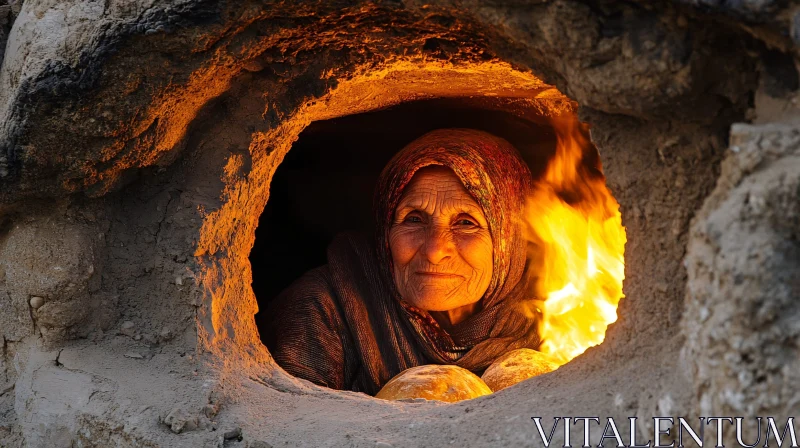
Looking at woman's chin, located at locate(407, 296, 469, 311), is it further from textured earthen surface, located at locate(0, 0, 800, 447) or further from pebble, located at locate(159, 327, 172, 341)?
pebble, located at locate(159, 327, 172, 341)

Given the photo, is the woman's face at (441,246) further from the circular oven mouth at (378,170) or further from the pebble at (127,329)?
the pebble at (127,329)

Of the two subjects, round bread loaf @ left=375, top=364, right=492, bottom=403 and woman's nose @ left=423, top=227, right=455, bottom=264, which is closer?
round bread loaf @ left=375, top=364, right=492, bottom=403

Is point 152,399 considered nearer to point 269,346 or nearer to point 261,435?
point 261,435

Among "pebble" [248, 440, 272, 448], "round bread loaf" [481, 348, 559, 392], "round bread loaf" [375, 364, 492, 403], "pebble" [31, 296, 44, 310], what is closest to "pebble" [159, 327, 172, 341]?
"pebble" [31, 296, 44, 310]

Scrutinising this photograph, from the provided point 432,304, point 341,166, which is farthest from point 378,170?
point 432,304

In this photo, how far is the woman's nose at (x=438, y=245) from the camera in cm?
321

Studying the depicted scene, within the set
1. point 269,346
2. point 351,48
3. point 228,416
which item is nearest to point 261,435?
point 228,416

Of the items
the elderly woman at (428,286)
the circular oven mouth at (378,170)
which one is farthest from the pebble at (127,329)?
the elderly woman at (428,286)

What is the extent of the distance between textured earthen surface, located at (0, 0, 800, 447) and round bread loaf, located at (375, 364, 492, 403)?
0.95 feet

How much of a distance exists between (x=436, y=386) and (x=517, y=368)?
0.42 meters

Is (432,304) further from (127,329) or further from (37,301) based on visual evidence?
(37,301)

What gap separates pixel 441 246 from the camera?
323 centimetres

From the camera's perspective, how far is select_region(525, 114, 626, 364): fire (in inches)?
127

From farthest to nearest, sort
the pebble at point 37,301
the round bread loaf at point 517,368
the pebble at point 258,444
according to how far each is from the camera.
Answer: the round bread loaf at point 517,368 < the pebble at point 37,301 < the pebble at point 258,444
